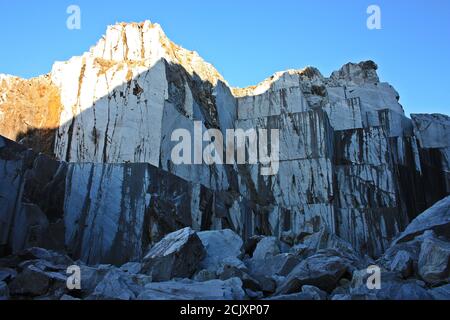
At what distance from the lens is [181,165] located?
12812 millimetres

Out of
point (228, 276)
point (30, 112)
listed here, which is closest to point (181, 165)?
point (30, 112)

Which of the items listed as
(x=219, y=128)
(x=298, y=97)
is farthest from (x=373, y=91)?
(x=219, y=128)

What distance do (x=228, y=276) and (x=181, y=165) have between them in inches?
267

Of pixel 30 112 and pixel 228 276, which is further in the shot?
pixel 30 112

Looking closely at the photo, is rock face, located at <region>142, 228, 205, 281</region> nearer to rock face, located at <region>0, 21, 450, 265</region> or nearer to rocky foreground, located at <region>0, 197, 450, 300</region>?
rocky foreground, located at <region>0, 197, 450, 300</region>

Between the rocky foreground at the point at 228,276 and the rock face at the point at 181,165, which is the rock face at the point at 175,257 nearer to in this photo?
the rocky foreground at the point at 228,276

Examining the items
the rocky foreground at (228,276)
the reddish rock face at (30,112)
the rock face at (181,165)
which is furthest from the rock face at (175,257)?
the reddish rock face at (30,112)

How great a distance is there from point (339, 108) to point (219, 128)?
5874 mm

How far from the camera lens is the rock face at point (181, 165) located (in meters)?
8.86

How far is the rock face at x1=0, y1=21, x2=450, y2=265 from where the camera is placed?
886 cm

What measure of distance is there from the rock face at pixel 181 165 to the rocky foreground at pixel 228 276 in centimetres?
153

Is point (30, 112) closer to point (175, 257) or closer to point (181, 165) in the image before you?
point (181, 165)

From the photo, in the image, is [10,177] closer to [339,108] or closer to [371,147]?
[371,147]

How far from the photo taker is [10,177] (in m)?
7.70
